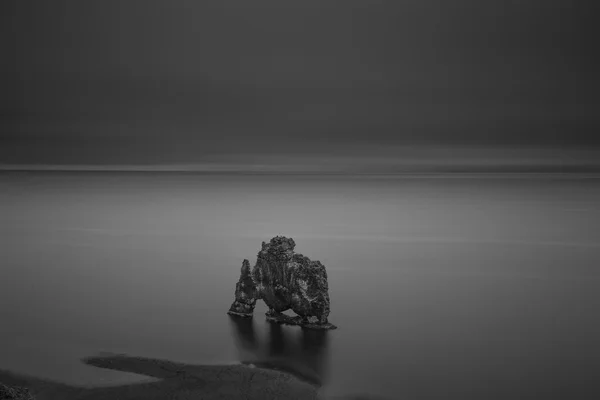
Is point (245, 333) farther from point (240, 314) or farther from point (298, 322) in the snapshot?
point (240, 314)

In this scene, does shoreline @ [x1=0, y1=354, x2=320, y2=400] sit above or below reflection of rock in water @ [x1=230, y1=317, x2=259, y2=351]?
below

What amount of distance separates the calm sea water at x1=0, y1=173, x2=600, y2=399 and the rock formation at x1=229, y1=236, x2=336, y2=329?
0.37 metres

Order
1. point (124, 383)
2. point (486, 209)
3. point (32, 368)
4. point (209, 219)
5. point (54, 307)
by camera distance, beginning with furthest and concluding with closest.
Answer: point (486, 209), point (209, 219), point (54, 307), point (32, 368), point (124, 383)

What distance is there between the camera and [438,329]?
37.0 ft

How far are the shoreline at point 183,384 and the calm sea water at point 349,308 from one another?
12.5 inches

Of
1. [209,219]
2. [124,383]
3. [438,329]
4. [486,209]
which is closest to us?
[124,383]

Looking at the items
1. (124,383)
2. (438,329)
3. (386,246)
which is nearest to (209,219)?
(386,246)

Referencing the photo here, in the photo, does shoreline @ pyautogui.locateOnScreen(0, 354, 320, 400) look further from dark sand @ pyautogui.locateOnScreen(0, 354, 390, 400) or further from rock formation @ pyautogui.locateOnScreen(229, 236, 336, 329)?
rock formation @ pyautogui.locateOnScreen(229, 236, 336, 329)

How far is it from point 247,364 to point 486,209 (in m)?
37.1

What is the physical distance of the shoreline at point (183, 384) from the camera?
721 cm

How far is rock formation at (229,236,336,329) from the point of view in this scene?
34.1 feet

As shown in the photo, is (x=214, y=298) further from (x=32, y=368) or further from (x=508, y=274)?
(x=508, y=274)

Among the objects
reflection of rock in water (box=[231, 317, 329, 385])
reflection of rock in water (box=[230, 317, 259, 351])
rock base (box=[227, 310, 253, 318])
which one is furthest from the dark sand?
rock base (box=[227, 310, 253, 318])

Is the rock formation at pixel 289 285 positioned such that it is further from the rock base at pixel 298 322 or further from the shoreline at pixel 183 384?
the shoreline at pixel 183 384
